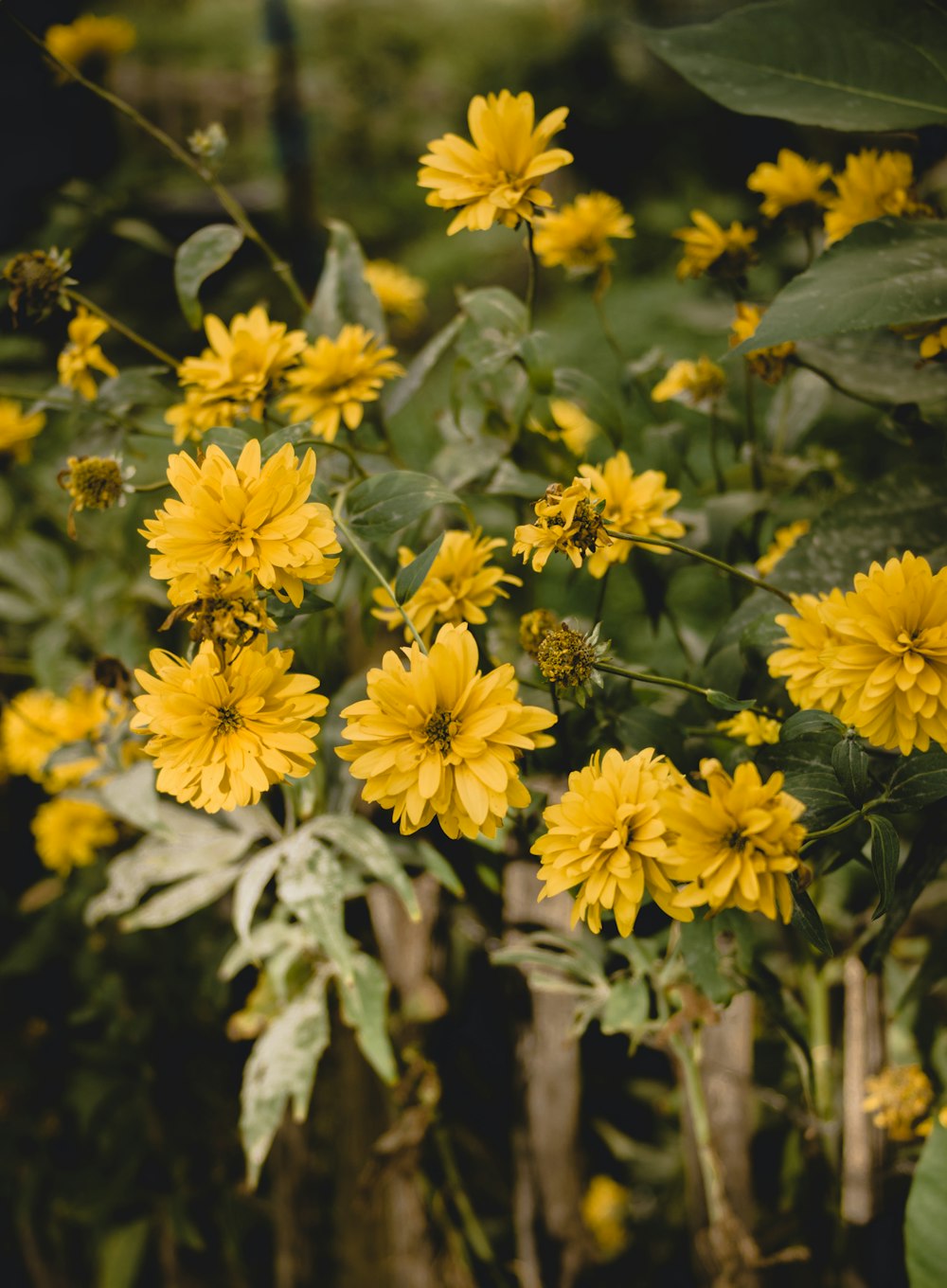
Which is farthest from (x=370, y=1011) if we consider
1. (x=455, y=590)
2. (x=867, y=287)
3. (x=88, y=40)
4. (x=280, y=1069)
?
(x=88, y=40)

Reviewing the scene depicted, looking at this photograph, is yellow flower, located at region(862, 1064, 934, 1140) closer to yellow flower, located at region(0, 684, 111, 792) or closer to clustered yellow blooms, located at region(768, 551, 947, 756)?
clustered yellow blooms, located at region(768, 551, 947, 756)

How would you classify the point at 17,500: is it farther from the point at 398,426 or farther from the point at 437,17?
the point at 437,17

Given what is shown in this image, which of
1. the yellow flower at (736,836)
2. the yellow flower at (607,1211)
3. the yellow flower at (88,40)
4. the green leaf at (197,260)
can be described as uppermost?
the yellow flower at (88,40)

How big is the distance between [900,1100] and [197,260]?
42.8 inches

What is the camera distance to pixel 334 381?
826 mm

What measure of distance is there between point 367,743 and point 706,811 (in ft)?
0.71

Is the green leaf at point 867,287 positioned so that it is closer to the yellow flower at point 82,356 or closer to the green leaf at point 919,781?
the green leaf at point 919,781

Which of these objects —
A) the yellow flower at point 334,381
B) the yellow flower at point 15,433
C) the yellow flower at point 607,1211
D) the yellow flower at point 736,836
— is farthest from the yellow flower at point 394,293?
the yellow flower at point 607,1211

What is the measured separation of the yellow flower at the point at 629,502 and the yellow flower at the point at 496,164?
8.2 inches

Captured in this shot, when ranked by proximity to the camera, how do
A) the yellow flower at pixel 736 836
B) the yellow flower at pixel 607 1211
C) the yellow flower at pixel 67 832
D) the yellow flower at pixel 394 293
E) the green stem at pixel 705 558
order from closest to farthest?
the yellow flower at pixel 736 836 < the green stem at pixel 705 558 < the yellow flower at pixel 394 293 < the yellow flower at pixel 67 832 < the yellow flower at pixel 607 1211

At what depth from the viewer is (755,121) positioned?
4.02 metres

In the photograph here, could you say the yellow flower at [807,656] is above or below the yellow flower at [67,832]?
above

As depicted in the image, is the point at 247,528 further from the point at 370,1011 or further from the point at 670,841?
the point at 370,1011

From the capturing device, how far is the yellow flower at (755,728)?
27.3 inches
